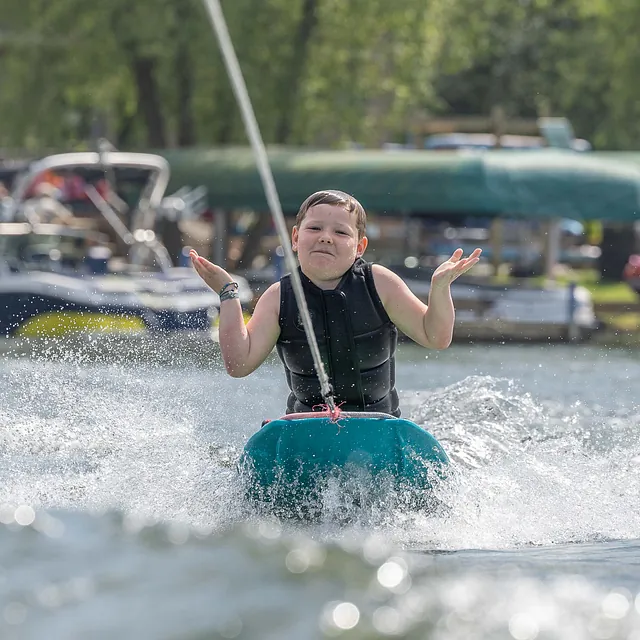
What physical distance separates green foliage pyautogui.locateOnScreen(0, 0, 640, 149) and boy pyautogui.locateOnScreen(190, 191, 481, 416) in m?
18.1

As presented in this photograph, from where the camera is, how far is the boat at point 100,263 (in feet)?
59.8

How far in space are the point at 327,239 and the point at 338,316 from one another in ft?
1.06

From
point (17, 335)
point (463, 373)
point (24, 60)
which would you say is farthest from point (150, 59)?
point (463, 373)

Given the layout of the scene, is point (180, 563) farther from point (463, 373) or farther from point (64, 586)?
point (463, 373)

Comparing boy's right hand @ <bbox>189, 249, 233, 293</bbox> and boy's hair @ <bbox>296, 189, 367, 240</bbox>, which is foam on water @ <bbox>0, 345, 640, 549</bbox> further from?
boy's hair @ <bbox>296, 189, 367, 240</bbox>

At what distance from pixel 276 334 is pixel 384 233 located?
2717cm

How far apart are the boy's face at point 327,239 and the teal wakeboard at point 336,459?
680 millimetres

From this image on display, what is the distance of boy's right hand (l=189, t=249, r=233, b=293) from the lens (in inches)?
229

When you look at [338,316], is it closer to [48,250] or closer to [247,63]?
[48,250]

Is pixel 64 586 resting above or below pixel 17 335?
above

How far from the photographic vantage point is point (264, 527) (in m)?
5.32

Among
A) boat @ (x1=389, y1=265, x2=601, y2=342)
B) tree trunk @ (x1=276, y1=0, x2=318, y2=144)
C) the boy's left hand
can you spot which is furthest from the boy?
tree trunk @ (x1=276, y1=0, x2=318, y2=144)

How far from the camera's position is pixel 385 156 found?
23250mm

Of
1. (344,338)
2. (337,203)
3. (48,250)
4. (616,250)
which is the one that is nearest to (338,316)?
(344,338)
